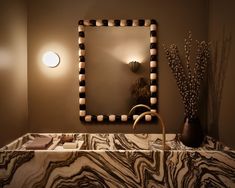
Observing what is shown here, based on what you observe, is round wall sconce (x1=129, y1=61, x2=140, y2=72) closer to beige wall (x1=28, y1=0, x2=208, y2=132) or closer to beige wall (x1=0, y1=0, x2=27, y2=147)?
beige wall (x1=28, y1=0, x2=208, y2=132)

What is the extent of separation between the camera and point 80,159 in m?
1.44

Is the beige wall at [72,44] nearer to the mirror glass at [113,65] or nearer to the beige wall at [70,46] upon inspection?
the beige wall at [70,46]

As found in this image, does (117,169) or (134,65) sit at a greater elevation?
(134,65)

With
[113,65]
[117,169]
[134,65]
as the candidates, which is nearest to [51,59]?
[113,65]

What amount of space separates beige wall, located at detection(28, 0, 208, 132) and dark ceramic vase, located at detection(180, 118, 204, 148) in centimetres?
24

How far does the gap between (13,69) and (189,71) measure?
1343mm

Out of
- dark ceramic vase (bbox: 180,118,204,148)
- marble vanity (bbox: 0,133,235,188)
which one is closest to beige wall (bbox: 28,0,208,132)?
dark ceramic vase (bbox: 180,118,204,148)

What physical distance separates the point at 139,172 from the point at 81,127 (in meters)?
0.77

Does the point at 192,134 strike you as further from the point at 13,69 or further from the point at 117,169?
the point at 13,69

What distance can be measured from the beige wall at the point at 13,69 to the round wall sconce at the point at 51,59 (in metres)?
0.17

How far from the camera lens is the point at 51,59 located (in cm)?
199

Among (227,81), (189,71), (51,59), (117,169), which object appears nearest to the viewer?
(117,169)

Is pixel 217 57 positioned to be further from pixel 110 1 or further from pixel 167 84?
pixel 110 1

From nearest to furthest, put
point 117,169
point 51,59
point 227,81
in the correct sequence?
point 117,169 < point 227,81 < point 51,59
